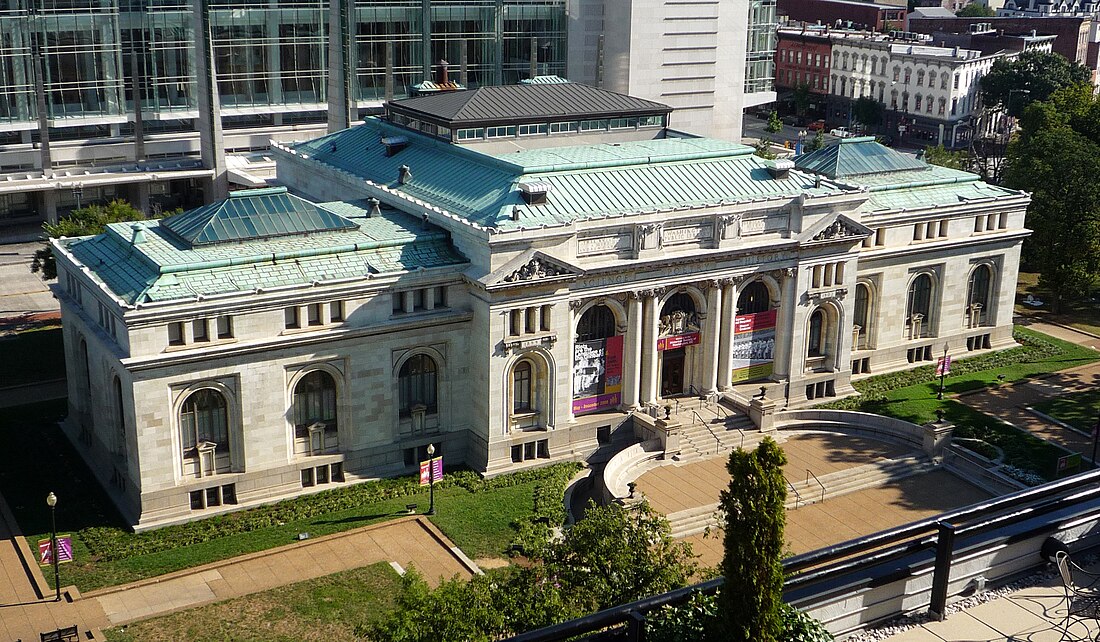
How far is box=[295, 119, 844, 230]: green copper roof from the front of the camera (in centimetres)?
8571

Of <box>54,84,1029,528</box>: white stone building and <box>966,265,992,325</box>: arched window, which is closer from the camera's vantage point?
<box>54,84,1029,528</box>: white stone building

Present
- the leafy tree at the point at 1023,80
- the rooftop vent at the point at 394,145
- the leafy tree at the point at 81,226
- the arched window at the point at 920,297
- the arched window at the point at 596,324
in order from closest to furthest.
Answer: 1. the arched window at the point at 596,324
2. the rooftop vent at the point at 394,145
3. the leafy tree at the point at 81,226
4. the arched window at the point at 920,297
5. the leafy tree at the point at 1023,80

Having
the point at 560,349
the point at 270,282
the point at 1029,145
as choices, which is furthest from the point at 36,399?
the point at 1029,145

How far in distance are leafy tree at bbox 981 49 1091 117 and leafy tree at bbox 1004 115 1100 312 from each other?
67.5 m

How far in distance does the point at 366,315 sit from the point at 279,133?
81.3 metres

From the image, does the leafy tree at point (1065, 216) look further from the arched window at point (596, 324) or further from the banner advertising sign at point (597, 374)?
the arched window at point (596, 324)

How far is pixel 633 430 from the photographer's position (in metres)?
88.9

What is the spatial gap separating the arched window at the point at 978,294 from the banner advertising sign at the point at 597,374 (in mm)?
37511

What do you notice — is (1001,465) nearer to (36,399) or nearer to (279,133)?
(36,399)

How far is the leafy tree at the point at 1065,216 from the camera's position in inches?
4619

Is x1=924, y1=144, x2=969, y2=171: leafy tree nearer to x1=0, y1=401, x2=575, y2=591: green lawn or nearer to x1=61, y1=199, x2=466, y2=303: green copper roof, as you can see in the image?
x1=0, y1=401, x2=575, y2=591: green lawn

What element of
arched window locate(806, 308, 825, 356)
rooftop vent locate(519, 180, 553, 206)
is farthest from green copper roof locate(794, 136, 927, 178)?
rooftop vent locate(519, 180, 553, 206)

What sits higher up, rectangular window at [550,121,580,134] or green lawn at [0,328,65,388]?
rectangular window at [550,121,580,134]

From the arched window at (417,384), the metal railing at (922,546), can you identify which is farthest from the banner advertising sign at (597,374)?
the metal railing at (922,546)
